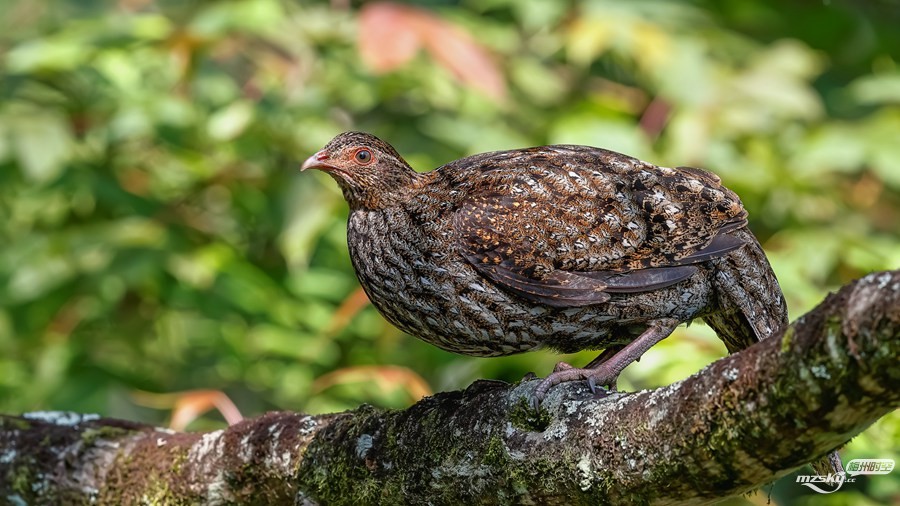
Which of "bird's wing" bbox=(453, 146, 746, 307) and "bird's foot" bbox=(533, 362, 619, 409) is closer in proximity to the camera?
"bird's foot" bbox=(533, 362, 619, 409)

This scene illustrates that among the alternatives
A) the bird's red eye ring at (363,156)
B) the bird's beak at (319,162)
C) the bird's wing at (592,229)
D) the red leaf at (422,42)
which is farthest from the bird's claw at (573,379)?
the red leaf at (422,42)

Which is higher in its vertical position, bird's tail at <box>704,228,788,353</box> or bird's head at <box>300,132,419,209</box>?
bird's head at <box>300,132,419,209</box>

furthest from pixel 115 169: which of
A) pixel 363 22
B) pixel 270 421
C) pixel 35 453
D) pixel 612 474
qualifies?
pixel 612 474

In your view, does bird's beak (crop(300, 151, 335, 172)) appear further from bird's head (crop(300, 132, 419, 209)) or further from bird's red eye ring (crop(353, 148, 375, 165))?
bird's red eye ring (crop(353, 148, 375, 165))

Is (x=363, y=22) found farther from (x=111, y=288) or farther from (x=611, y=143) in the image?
(x=111, y=288)

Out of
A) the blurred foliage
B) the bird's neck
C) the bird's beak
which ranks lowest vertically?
the bird's neck

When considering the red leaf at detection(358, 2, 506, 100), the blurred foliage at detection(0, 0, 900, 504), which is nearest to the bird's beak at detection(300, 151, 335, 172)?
the blurred foliage at detection(0, 0, 900, 504)
